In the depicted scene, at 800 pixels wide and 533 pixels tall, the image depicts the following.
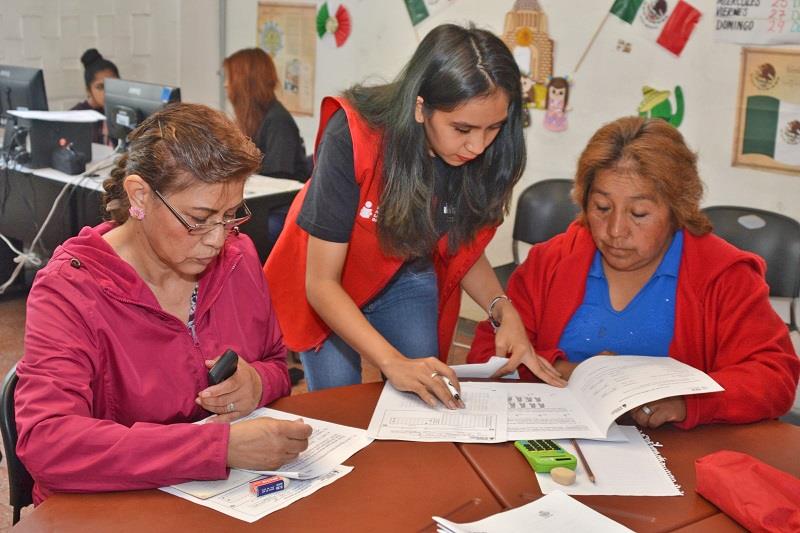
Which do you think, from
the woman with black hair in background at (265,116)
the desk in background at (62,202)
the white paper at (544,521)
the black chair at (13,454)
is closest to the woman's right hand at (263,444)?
the white paper at (544,521)

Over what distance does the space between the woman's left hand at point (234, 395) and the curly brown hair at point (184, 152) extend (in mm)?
321

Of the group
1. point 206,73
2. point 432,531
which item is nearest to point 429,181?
point 432,531

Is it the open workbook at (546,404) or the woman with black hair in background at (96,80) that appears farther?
the woman with black hair in background at (96,80)

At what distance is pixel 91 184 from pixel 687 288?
2.80m

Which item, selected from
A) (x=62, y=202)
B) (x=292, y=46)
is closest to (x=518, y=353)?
(x=62, y=202)

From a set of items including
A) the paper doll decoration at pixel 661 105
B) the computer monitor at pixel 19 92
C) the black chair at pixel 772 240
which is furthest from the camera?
the computer monitor at pixel 19 92

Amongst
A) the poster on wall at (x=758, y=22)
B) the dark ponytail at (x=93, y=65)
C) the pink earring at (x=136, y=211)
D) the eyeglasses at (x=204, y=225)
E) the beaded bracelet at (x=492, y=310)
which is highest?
the poster on wall at (x=758, y=22)

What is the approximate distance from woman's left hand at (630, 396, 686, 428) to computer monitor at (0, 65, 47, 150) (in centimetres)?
349

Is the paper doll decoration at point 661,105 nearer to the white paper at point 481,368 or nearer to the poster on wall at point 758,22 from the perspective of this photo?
the poster on wall at point 758,22

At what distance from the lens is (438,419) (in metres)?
1.58

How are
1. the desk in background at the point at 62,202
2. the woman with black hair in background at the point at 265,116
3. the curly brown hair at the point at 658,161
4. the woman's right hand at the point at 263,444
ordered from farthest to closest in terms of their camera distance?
the woman with black hair in background at the point at 265,116, the desk in background at the point at 62,202, the curly brown hair at the point at 658,161, the woman's right hand at the point at 263,444

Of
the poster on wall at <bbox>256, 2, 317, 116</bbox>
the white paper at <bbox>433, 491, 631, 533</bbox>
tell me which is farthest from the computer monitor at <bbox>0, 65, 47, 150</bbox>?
the white paper at <bbox>433, 491, 631, 533</bbox>

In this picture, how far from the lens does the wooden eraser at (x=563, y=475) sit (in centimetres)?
135

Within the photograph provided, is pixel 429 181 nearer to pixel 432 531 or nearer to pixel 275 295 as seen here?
pixel 275 295
